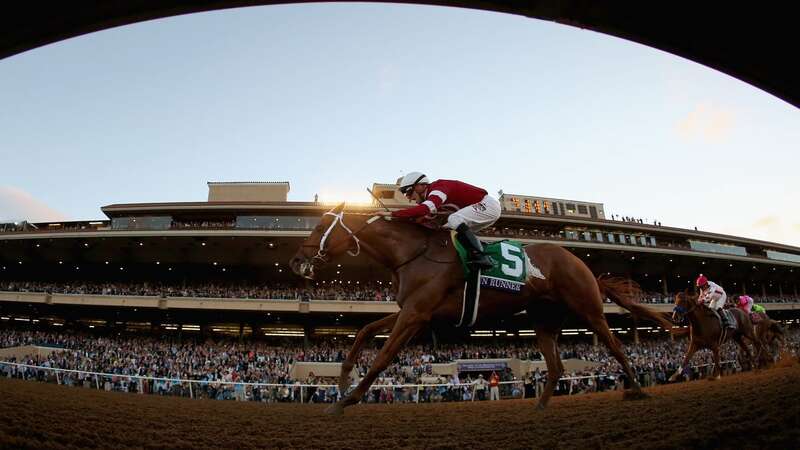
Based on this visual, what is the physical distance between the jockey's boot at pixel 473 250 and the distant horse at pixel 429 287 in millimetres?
193

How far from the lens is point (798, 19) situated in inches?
104

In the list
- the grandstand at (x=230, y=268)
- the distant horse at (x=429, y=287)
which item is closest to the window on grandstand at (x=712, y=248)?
the grandstand at (x=230, y=268)

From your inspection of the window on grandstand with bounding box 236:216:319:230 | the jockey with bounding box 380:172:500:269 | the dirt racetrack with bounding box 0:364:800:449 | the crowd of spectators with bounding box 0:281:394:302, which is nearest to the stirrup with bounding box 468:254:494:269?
the jockey with bounding box 380:172:500:269

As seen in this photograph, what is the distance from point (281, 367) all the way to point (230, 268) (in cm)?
1447

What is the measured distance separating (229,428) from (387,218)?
2.95 metres

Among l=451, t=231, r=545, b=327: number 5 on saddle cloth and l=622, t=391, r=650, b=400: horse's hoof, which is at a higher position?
l=451, t=231, r=545, b=327: number 5 on saddle cloth

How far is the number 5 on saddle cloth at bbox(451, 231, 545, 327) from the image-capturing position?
5.20m

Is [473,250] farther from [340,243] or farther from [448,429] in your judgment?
[448,429]

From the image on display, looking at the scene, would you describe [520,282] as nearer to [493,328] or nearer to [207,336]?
[493,328]

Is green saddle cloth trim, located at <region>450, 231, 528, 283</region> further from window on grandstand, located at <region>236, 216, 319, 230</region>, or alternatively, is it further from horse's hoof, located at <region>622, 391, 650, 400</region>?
window on grandstand, located at <region>236, 216, 319, 230</region>

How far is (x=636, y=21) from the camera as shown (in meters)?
2.80

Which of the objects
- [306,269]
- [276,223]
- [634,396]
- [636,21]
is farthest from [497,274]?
[276,223]

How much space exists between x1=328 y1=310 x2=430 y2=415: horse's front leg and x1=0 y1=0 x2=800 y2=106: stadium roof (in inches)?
127

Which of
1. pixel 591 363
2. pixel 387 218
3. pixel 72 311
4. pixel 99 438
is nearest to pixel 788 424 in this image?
pixel 387 218
